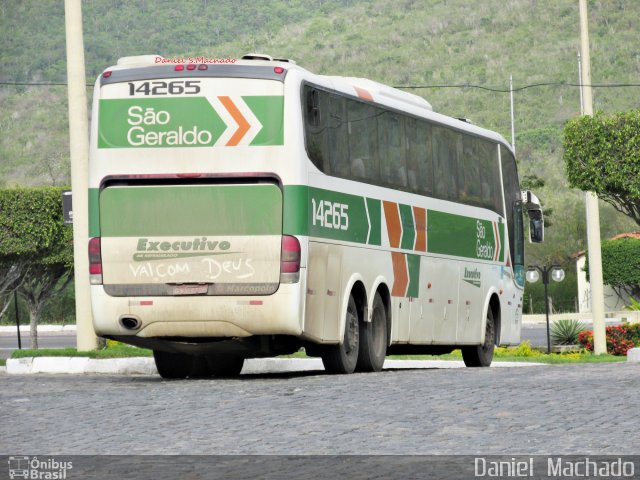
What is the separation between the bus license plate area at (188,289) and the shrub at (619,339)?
1935 cm

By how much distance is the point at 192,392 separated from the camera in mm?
15102

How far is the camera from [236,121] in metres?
17.4

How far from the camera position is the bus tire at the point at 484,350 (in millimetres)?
24672

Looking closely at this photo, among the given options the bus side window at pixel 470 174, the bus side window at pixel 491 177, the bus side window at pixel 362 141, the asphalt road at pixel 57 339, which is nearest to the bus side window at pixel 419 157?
the bus side window at pixel 362 141

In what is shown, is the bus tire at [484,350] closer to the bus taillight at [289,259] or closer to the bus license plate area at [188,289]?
the bus taillight at [289,259]

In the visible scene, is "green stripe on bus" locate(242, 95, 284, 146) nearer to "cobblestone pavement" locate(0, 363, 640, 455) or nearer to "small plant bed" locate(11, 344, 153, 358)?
"cobblestone pavement" locate(0, 363, 640, 455)

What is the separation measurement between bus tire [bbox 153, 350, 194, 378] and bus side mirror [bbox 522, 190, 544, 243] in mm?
8587

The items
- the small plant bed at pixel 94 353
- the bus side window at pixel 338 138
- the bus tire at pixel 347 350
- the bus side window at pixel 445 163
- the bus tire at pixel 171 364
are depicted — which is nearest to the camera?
the bus side window at pixel 338 138

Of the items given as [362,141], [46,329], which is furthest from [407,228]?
[46,329]

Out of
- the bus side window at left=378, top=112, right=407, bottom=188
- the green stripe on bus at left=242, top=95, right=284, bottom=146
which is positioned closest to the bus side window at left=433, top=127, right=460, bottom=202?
the bus side window at left=378, top=112, right=407, bottom=188

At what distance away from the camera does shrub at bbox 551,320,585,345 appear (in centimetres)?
3869

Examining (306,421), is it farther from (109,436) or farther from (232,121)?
(232,121)

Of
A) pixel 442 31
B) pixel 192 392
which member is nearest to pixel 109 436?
pixel 192 392

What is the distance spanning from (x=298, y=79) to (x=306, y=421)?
6346 millimetres
